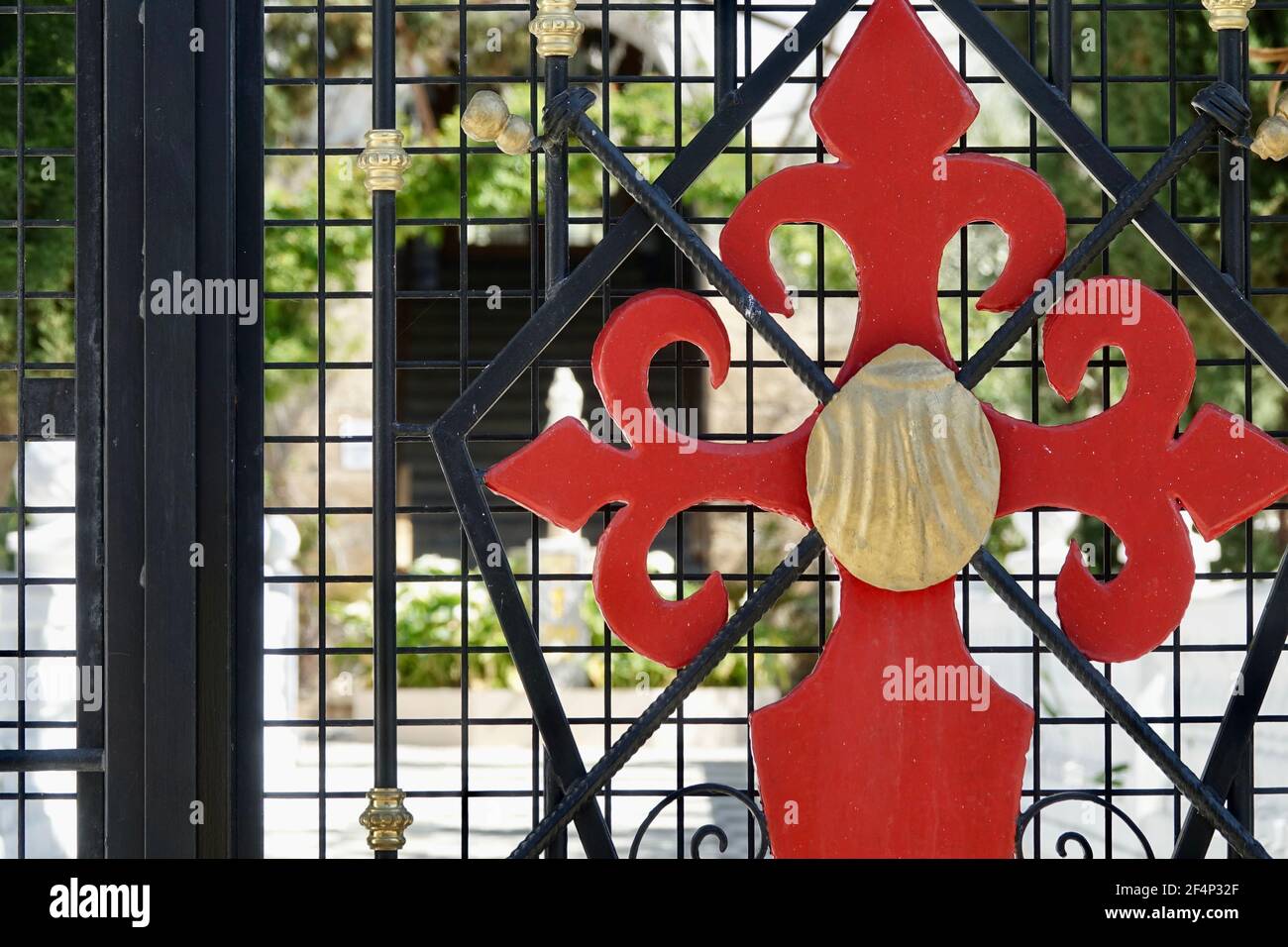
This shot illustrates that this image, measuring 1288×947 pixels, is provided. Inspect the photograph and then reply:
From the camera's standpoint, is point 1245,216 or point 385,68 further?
point 1245,216

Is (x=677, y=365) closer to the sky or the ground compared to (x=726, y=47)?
closer to the ground

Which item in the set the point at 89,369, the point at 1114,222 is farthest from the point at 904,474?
the point at 89,369

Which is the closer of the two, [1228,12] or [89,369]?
[1228,12]

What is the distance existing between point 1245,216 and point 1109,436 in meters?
0.56

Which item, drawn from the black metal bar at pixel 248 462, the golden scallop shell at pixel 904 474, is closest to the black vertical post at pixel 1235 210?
the golden scallop shell at pixel 904 474

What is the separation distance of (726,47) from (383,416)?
956 mm

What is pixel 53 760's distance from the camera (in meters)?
2.66

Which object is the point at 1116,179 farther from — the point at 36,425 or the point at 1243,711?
the point at 36,425

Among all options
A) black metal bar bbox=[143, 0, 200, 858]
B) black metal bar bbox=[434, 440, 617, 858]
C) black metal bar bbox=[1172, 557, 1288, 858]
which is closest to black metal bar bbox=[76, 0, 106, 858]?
black metal bar bbox=[143, 0, 200, 858]

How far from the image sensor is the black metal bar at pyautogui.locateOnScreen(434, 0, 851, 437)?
8.02ft

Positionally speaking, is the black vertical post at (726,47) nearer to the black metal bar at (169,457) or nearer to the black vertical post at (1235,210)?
the black vertical post at (1235,210)

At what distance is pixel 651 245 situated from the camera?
12.8 meters
